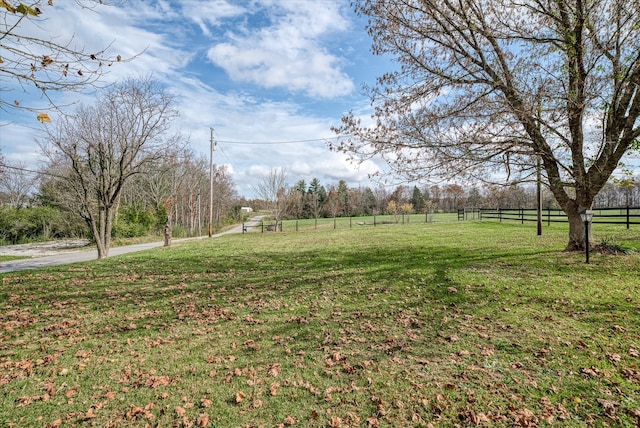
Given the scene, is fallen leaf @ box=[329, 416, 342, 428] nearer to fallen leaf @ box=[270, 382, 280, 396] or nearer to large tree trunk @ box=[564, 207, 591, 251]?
fallen leaf @ box=[270, 382, 280, 396]

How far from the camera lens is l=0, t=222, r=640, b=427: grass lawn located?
2826 millimetres

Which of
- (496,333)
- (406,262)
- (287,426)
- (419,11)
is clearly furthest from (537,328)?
(419,11)

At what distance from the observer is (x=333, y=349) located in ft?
13.3

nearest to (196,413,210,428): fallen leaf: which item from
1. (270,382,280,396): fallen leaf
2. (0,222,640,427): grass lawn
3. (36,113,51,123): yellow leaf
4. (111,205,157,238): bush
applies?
(0,222,640,427): grass lawn

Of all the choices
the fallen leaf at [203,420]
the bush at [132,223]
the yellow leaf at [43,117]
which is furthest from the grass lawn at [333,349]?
the bush at [132,223]

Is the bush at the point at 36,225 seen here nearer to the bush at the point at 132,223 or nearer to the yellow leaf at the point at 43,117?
the bush at the point at 132,223

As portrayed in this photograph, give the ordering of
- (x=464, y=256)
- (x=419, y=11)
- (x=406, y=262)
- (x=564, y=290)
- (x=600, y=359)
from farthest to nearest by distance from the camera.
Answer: (x=464, y=256) → (x=406, y=262) → (x=419, y=11) → (x=564, y=290) → (x=600, y=359)

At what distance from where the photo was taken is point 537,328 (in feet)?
14.5

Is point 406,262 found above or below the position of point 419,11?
below

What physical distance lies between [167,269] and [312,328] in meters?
6.21

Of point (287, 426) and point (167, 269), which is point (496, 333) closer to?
point (287, 426)

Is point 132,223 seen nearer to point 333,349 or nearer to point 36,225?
point 36,225

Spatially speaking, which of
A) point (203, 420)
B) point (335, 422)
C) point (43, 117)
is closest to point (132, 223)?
point (43, 117)

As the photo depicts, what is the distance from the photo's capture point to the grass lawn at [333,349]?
9.27 feet
